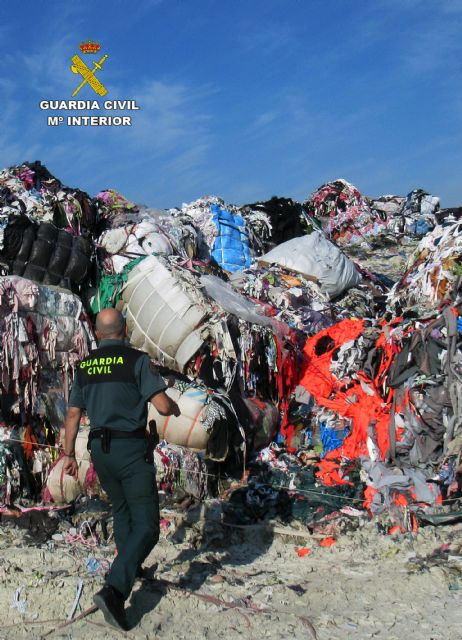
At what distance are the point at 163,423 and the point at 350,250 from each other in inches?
303

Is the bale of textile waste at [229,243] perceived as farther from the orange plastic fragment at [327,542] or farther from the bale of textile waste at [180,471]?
the orange plastic fragment at [327,542]

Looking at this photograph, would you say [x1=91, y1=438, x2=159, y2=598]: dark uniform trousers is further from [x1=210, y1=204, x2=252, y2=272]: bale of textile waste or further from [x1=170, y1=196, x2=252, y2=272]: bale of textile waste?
[x1=210, y1=204, x2=252, y2=272]: bale of textile waste

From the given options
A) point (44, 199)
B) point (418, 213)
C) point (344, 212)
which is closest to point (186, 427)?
point (44, 199)

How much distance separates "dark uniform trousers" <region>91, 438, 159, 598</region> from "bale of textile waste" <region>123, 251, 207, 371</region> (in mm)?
2700

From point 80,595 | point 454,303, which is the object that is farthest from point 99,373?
point 454,303

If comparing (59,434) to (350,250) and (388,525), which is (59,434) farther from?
(350,250)

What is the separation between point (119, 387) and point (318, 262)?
5.48 m

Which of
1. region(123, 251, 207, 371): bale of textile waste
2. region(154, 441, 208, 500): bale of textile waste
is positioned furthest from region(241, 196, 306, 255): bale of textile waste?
region(154, 441, 208, 500): bale of textile waste

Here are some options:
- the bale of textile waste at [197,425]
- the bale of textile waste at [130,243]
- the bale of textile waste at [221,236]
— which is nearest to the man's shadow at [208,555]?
the bale of textile waste at [197,425]

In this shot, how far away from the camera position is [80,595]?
12.0 feet

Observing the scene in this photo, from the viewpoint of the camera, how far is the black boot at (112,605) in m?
3.27

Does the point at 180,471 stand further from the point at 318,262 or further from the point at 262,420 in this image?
the point at 318,262

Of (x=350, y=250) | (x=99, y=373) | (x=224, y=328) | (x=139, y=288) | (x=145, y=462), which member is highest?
(x=350, y=250)

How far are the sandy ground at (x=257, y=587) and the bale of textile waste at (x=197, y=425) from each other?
821mm
